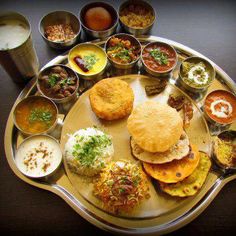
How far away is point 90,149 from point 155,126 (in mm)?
903

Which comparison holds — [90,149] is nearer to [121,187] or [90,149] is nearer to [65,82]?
[121,187]

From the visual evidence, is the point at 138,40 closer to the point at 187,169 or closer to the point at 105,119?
the point at 105,119

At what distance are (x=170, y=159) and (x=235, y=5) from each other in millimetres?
3299

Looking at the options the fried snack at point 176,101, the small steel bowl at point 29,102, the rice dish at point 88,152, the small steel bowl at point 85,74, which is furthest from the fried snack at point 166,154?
the small steel bowl at point 85,74

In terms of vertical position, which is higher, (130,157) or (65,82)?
(65,82)

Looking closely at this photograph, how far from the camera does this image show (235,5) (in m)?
5.71

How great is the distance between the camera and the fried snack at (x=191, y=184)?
4.06m

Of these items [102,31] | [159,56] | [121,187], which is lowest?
[121,187]

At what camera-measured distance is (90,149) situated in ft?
13.9

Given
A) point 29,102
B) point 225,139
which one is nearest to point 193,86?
point 225,139

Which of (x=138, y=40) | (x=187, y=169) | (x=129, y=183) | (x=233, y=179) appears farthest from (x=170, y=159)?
(x=138, y=40)

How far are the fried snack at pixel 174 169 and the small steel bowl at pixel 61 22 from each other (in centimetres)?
222

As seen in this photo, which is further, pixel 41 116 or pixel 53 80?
pixel 53 80

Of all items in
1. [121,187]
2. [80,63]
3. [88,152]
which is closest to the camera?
[121,187]
